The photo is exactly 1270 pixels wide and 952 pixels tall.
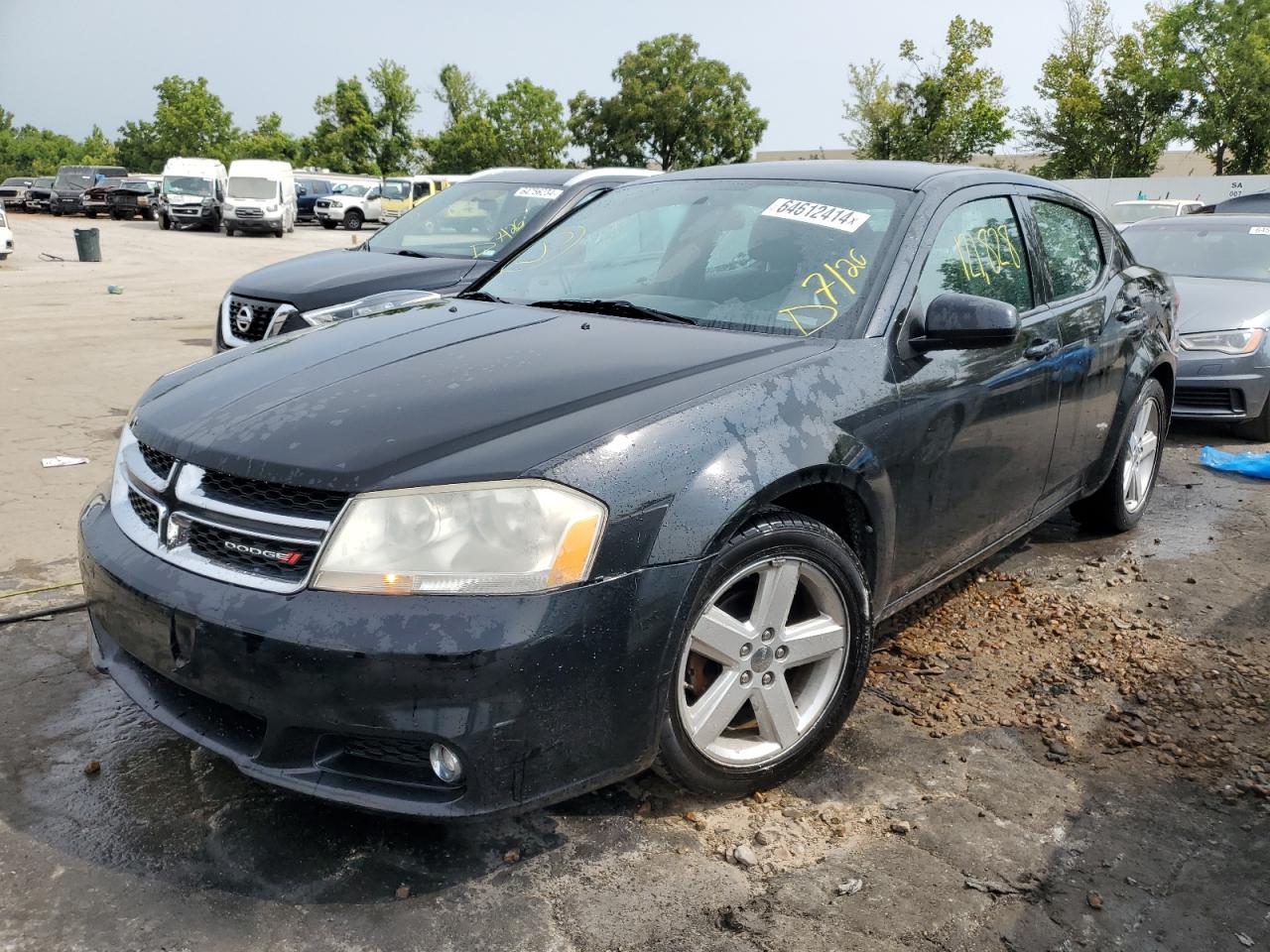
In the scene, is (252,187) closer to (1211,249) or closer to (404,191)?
(404,191)

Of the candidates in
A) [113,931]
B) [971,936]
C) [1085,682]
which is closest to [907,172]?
[1085,682]

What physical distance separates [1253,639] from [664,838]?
2.58 meters

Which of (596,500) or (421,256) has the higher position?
(596,500)

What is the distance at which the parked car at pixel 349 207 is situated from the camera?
3875 centimetres

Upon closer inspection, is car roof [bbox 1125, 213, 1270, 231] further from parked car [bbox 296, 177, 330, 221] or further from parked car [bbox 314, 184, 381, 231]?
parked car [bbox 296, 177, 330, 221]

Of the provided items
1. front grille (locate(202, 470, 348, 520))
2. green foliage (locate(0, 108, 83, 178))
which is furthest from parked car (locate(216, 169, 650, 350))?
green foliage (locate(0, 108, 83, 178))

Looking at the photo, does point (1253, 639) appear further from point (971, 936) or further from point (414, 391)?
point (414, 391)

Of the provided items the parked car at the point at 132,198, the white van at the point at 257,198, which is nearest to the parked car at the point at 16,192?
the parked car at the point at 132,198

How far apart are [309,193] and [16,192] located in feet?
45.8

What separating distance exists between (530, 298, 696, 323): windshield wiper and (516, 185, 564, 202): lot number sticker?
15.2 feet

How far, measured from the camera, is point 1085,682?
12.0 ft

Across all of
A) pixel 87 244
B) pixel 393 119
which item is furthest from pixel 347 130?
pixel 87 244

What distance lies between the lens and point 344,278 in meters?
7.02

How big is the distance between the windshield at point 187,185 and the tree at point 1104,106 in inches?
1235
